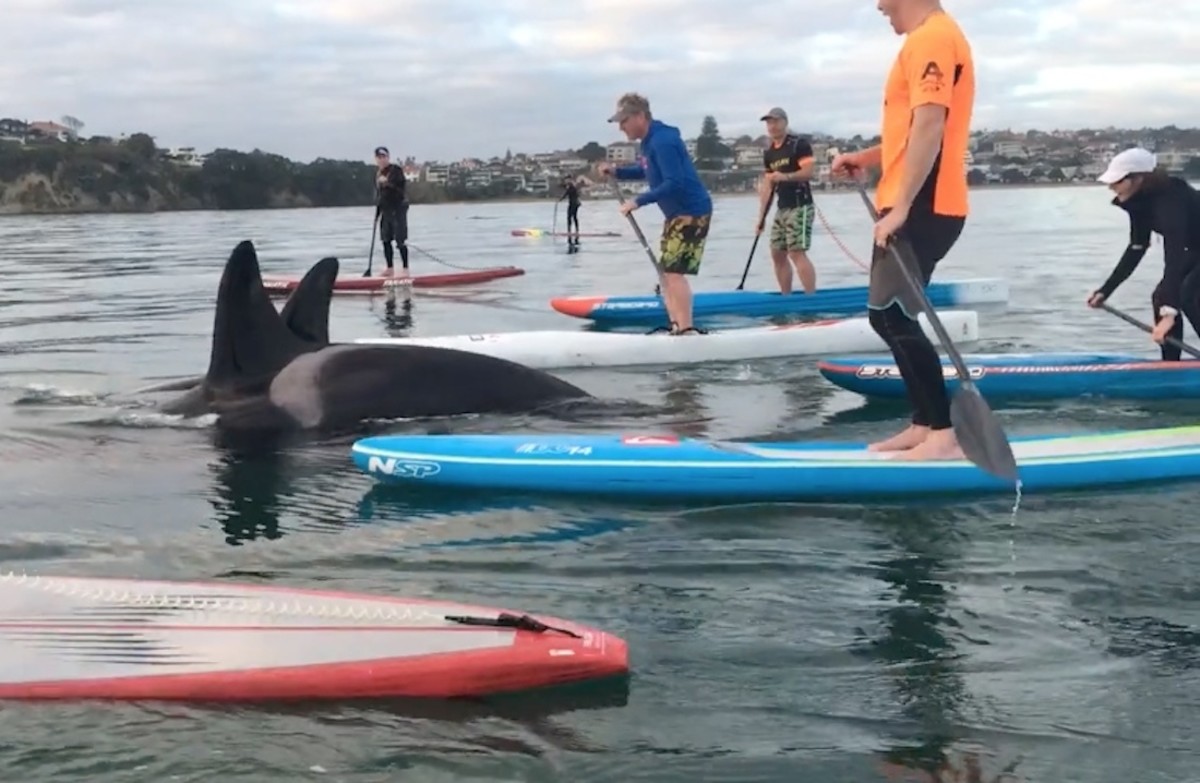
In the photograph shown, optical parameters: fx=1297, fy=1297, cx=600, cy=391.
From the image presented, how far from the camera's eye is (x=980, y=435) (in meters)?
6.24

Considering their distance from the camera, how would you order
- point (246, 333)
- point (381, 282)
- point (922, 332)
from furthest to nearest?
point (381, 282) < point (246, 333) < point (922, 332)

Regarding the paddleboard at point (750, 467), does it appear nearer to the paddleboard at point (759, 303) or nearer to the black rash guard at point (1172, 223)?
the black rash guard at point (1172, 223)

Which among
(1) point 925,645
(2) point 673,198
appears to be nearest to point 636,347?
(2) point 673,198

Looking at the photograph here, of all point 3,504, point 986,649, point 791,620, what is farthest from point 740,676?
point 3,504

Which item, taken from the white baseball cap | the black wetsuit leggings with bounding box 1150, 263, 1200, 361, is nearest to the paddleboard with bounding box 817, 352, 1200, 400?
the black wetsuit leggings with bounding box 1150, 263, 1200, 361

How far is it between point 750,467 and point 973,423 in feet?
3.62

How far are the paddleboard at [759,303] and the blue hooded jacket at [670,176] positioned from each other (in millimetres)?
3249

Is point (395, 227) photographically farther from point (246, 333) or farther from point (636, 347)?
point (246, 333)

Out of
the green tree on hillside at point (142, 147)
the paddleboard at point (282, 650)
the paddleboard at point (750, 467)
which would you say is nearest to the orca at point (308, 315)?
the paddleboard at point (750, 467)

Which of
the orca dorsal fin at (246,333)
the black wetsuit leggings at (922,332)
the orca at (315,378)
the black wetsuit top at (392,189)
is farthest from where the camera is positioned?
the black wetsuit top at (392,189)

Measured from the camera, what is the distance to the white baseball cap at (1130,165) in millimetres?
8656

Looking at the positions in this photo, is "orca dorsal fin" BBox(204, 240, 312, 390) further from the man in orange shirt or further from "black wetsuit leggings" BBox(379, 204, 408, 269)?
"black wetsuit leggings" BBox(379, 204, 408, 269)

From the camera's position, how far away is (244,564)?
5.51 metres

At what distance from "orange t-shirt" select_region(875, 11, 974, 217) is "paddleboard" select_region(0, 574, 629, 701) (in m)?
3.44
